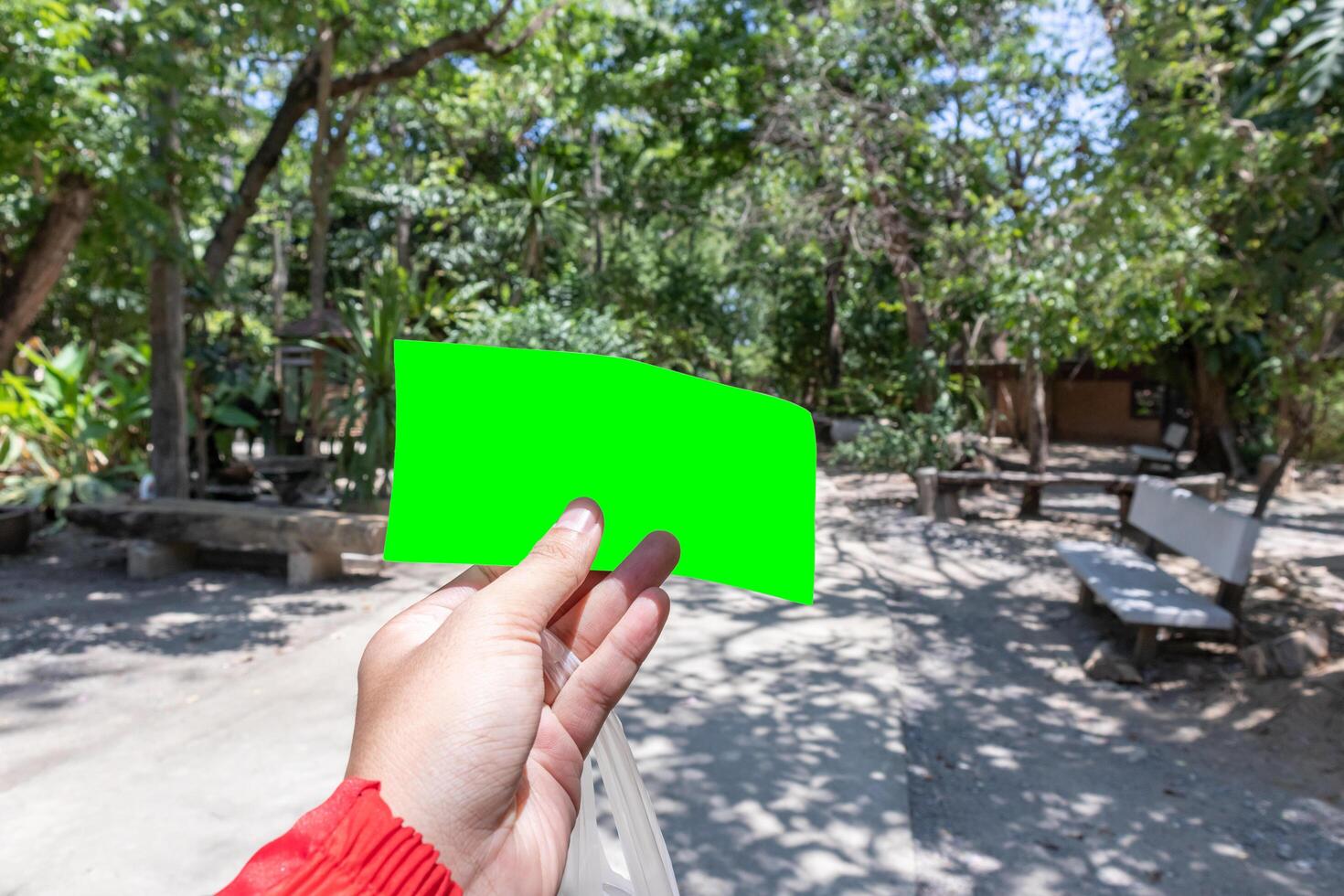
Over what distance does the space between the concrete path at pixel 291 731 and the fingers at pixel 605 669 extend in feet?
7.22

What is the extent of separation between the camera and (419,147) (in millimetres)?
17641

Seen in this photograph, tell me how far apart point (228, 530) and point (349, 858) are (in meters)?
6.65

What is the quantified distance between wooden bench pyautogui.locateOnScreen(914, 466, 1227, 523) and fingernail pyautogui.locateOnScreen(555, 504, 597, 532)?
8.75m

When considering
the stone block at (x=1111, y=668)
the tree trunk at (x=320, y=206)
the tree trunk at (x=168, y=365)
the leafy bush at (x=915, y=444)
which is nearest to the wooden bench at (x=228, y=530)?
the tree trunk at (x=168, y=365)

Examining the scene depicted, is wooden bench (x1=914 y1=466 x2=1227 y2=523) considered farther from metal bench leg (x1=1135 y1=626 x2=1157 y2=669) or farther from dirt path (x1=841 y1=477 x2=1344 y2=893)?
metal bench leg (x1=1135 y1=626 x2=1157 y2=669)

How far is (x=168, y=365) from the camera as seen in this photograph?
7.30 metres

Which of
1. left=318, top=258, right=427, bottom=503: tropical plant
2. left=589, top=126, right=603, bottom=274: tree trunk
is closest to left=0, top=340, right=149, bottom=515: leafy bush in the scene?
left=318, top=258, right=427, bottom=503: tropical plant

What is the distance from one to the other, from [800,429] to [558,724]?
1.31 ft

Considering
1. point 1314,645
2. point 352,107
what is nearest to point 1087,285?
point 1314,645

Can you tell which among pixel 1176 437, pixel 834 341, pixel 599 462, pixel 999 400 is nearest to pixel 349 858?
pixel 599 462

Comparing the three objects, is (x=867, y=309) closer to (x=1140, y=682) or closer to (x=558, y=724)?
(x=1140, y=682)

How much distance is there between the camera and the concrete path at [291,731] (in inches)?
120

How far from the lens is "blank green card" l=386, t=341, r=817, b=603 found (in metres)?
0.91

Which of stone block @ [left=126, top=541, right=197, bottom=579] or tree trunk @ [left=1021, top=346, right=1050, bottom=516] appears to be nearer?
stone block @ [left=126, top=541, right=197, bottom=579]
